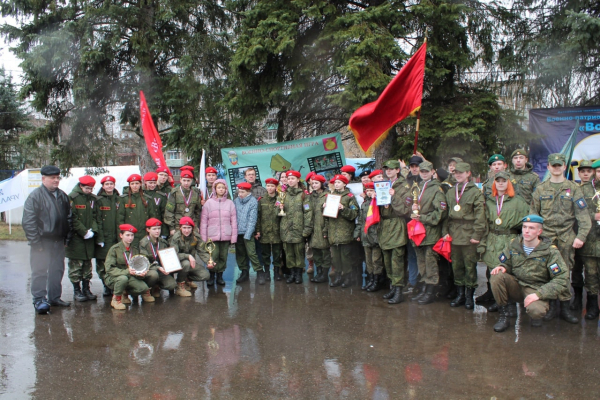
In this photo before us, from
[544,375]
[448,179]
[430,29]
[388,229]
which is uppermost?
[430,29]

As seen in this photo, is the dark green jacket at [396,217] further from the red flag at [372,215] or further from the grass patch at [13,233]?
the grass patch at [13,233]

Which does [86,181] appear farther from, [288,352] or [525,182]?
[525,182]

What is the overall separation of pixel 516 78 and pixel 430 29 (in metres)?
2.33

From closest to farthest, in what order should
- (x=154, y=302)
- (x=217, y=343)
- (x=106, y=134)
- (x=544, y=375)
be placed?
1. (x=544, y=375)
2. (x=217, y=343)
3. (x=154, y=302)
4. (x=106, y=134)

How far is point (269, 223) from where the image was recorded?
8523 millimetres

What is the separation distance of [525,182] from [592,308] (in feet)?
5.97

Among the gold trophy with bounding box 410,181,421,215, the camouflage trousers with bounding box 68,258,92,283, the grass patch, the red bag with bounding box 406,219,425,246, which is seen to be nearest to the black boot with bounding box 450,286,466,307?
the red bag with bounding box 406,219,425,246

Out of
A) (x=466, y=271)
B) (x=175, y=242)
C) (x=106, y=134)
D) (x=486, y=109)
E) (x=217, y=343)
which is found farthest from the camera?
(x=106, y=134)

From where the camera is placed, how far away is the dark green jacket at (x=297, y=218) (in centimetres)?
825

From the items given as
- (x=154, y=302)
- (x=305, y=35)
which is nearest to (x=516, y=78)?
(x=305, y=35)

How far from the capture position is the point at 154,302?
729 centimetres

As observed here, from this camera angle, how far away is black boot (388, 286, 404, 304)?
279 inches

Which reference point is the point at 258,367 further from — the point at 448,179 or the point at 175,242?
the point at 448,179

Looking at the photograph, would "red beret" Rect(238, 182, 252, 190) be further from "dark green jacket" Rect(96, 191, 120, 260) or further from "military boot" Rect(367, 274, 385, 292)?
"military boot" Rect(367, 274, 385, 292)
